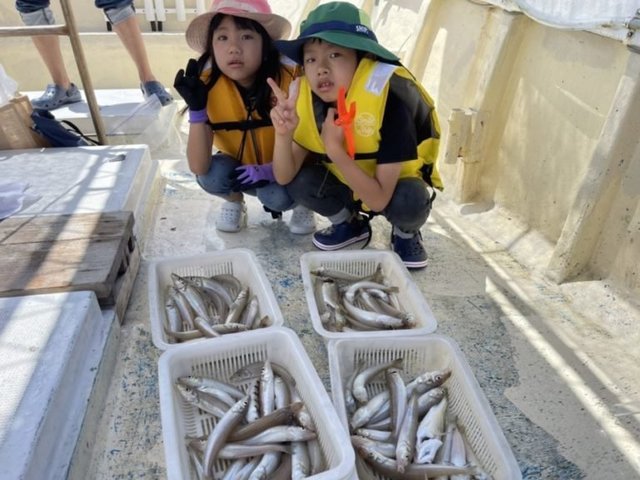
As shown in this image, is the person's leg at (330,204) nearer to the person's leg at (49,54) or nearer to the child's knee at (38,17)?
the person's leg at (49,54)

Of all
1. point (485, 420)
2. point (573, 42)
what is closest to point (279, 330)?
point (485, 420)

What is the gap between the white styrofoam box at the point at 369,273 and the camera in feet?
6.97

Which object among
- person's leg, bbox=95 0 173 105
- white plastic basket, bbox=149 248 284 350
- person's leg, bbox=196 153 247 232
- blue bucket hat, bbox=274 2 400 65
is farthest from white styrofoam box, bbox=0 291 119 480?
person's leg, bbox=95 0 173 105

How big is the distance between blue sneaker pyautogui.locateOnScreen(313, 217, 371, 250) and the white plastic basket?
499 mm

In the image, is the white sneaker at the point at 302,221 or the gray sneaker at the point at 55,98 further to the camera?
the gray sneaker at the point at 55,98

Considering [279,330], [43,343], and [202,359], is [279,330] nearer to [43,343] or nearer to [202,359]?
[202,359]

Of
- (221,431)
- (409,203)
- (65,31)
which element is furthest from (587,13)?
(65,31)

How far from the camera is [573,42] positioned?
110 inches

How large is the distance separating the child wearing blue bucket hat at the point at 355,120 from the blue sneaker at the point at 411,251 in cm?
10

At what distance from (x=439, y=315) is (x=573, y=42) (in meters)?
1.68

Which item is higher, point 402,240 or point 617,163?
point 617,163

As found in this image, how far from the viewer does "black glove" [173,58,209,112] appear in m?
2.58

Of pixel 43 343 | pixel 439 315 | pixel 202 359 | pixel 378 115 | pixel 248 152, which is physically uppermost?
pixel 378 115

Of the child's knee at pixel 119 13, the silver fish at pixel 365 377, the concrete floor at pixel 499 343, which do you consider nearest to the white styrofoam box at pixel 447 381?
the silver fish at pixel 365 377
